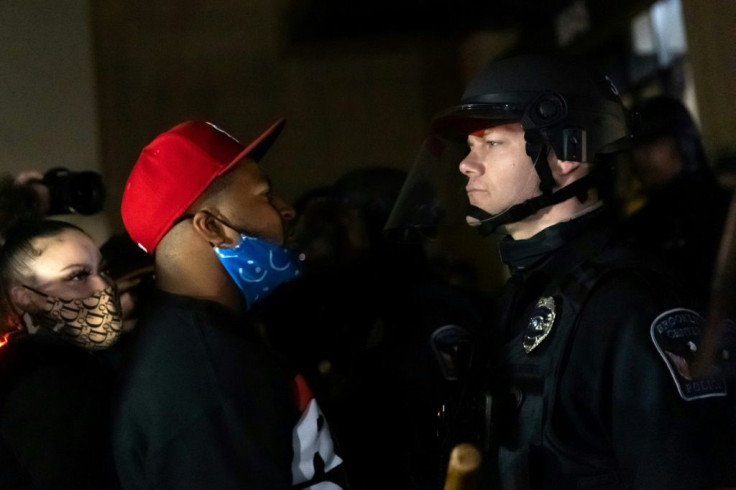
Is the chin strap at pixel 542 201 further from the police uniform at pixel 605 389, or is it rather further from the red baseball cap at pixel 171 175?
the red baseball cap at pixel 171 175

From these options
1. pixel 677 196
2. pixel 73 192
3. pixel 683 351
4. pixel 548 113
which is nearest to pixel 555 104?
pixel 548 113

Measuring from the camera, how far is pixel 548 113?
2625 millimetres

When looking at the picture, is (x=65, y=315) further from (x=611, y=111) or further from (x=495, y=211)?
Answer: (x=611, y=111)

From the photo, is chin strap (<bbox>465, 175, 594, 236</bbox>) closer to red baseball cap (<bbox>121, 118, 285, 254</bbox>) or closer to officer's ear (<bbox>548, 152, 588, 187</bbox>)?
officer's ear (<bbox>548, 152, 588, 187</bbox>)

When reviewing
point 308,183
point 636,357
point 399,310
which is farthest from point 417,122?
point 636,357

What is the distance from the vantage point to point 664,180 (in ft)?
14.9

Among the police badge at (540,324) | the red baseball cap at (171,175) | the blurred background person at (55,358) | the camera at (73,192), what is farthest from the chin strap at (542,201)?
the camera at (73,192)

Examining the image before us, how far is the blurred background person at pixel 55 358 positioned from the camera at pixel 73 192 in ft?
0.78

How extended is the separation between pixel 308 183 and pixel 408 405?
2569 mm

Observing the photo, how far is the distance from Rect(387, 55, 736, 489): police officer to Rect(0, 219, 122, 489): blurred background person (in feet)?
2.65

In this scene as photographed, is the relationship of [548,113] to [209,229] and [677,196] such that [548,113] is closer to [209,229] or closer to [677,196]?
[209,229]

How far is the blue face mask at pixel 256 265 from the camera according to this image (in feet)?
8.52

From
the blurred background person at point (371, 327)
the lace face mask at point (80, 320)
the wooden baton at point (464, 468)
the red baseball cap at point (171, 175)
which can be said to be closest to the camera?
the wooden baton at point (464, 468)

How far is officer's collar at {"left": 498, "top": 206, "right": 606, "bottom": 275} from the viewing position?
2635mm
